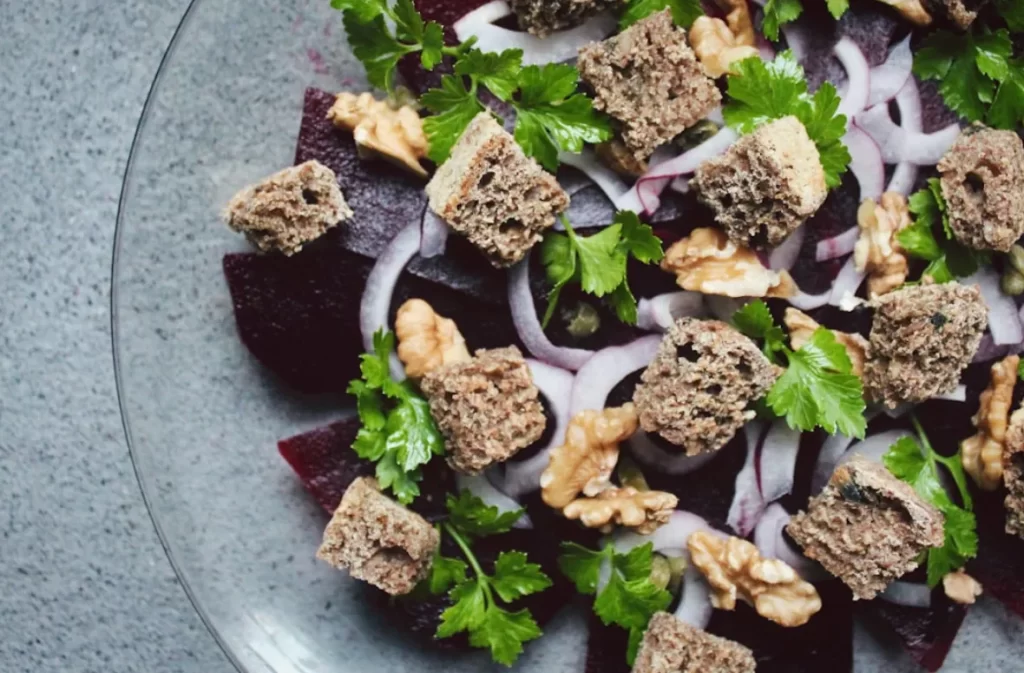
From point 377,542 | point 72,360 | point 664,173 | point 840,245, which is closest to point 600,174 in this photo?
point 664,173

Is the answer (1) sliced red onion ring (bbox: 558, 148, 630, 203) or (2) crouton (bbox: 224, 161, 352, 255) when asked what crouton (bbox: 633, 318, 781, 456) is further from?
(2) crouton (bbox: 224, 161, 352, 255)

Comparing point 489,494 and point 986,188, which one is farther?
point 489,494

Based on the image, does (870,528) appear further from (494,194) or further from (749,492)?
(494,194)

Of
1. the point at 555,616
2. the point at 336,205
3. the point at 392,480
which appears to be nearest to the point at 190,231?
the point at 336,205

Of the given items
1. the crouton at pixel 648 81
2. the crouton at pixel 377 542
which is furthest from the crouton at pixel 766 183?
the crouton at pixel 377 542

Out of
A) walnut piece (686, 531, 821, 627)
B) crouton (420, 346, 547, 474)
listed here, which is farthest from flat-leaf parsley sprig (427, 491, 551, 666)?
walnut piece (686, 531, 821, 627)

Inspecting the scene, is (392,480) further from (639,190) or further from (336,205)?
(639,190)

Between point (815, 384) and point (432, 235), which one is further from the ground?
point (432, 235)

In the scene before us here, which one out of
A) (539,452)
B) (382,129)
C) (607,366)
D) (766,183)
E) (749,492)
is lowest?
(749,492)
